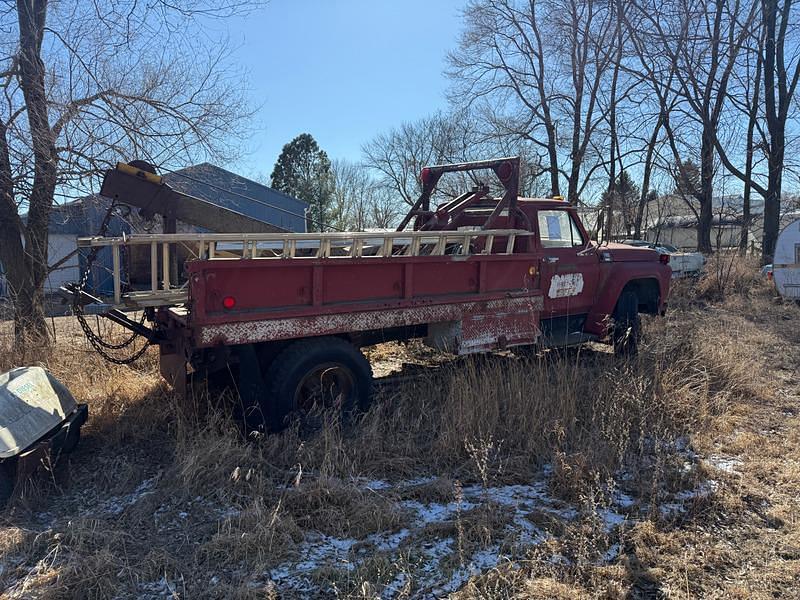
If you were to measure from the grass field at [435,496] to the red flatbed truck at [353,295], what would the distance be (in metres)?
0.47

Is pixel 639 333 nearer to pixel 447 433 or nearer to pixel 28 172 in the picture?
pixel 447 433

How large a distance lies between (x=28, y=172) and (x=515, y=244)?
18.4 ft

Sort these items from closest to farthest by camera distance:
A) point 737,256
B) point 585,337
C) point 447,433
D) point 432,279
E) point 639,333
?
point 447,433 → point 432,279 → point 585,337 → point 639,333 → point 737,256

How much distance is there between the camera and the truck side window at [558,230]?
693 cm

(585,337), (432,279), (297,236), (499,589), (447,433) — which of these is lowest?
(499,589)

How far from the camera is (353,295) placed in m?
5.23

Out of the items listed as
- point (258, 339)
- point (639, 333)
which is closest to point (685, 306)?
point (639, 333)

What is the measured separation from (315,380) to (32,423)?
2.12 m

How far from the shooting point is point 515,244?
21.9ft

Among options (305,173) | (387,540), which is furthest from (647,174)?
(387,540)

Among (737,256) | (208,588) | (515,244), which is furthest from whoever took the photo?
(737,256)

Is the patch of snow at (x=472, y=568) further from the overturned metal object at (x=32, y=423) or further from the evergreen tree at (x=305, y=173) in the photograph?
the evergreen tree at (x=305, y=173)

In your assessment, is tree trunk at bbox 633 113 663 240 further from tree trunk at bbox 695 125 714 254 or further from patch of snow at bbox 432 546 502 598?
patch of snow at bbox 432 546 502 598

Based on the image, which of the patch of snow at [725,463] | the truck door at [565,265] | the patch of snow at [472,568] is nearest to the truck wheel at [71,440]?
the patch of snow at [472,568]
